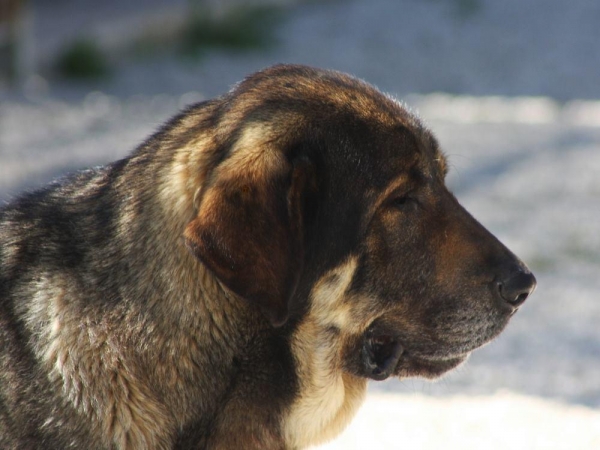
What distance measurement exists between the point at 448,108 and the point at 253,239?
27.8 ft

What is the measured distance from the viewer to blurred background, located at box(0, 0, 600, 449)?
5172 millimetres

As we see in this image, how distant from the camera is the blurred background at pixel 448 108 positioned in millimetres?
5172

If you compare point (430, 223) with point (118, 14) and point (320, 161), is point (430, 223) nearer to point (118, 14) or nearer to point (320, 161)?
point (320, 161)

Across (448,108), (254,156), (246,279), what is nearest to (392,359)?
(246,279)

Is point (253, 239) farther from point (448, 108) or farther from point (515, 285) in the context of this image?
point (448, 108)

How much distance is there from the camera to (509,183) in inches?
349

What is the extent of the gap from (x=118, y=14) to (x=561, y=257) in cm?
764

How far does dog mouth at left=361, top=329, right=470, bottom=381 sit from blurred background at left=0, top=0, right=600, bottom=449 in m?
1.44

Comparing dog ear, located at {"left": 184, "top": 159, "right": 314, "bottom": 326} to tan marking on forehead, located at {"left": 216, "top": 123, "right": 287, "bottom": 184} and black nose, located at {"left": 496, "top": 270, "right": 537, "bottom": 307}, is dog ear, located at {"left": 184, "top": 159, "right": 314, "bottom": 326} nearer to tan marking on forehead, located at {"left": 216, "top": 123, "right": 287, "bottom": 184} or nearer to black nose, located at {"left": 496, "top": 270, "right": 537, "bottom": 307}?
tan marking on forehead, located at {"left": 216, "top": 123, "right": 287, "bottom": 184}

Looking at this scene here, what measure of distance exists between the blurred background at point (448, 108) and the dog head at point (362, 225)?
5.03 feet

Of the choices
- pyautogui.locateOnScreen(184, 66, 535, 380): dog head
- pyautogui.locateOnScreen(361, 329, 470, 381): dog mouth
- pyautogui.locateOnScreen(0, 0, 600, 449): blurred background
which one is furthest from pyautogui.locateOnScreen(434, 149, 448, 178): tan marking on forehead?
pyautogui.locateOnScreen(0, 0, 600, 449): blurred background

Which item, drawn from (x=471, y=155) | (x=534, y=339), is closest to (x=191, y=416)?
(x=534, y=339)

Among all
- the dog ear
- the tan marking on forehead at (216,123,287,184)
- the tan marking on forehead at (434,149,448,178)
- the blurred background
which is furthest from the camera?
the blurred background

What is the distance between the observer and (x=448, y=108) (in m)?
10.9
